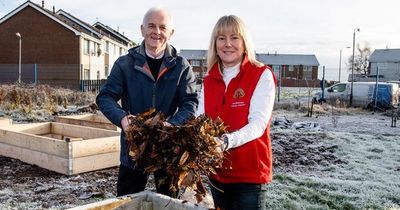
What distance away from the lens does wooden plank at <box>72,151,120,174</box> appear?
6.22 meters

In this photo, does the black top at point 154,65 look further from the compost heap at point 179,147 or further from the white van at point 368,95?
the white van at point 368,95

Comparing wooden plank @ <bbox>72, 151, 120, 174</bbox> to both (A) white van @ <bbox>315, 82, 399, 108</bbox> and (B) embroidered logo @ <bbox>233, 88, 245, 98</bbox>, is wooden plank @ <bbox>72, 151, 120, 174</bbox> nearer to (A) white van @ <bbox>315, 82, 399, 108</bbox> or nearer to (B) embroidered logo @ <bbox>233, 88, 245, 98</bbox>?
(B) embroidered logo @ <bbox>233, 88, 245, 98</bbox>

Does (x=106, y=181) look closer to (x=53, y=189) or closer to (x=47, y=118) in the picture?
(x=53, y=189)

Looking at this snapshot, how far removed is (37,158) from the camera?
667 centimetres

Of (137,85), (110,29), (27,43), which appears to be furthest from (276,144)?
(110,29)

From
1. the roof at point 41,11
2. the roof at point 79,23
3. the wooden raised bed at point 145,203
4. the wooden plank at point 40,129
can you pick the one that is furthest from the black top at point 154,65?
the roof at point 79,23

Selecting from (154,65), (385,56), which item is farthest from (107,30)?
(154,65)

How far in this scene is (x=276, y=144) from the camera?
9414mm

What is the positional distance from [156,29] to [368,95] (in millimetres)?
21205

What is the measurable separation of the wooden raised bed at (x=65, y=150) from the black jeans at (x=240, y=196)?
380 cm

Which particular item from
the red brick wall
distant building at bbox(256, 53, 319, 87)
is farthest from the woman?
distant building at bbox(256, 53, 319, 87)

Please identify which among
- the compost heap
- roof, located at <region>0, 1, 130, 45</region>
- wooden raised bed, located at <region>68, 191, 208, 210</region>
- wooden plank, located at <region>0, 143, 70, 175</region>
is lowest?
wooden plank, located at <region>0, 143, 70, 175</region>

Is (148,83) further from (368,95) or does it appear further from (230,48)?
(368,95)

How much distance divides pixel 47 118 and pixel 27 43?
26296 mm
